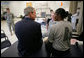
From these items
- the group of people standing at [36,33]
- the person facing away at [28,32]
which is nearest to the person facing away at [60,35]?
the group of people standing at [36,33]

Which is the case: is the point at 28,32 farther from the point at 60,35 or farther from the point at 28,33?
the point at 60,35

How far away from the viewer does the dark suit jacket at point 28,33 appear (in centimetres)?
137

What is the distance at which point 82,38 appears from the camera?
2.13 metres

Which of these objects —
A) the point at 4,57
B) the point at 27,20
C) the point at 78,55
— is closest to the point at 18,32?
the point at 27,20

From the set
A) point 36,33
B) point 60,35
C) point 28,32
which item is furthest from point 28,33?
point 60,35

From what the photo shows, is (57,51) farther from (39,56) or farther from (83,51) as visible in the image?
(83,51)

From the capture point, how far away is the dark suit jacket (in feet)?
4.50

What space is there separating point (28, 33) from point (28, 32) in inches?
0.7

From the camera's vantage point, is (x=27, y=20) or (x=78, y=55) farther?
(x=78, y=55)

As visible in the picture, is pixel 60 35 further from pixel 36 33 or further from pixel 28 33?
pixel 28 33

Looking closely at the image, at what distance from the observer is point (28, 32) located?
1.38 m

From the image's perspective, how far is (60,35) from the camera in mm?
1436

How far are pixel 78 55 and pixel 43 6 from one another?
765 cm

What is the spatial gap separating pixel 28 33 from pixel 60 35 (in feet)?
1.77
